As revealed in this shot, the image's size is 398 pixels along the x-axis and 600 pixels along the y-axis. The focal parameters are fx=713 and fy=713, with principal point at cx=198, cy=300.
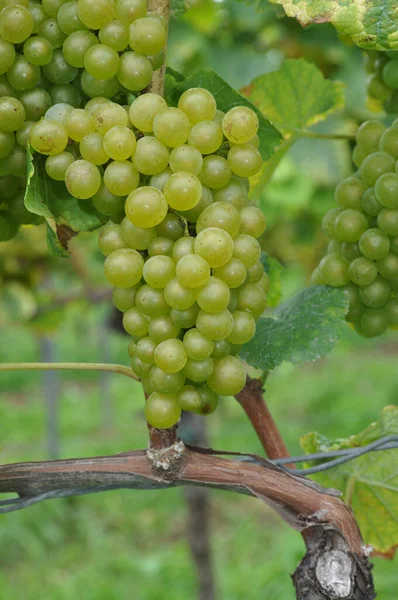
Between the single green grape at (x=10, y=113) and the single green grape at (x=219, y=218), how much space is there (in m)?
0.20

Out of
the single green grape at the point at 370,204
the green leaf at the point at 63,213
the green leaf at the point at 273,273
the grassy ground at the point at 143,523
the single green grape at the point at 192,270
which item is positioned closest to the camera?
the single green grape at the point at 192,270

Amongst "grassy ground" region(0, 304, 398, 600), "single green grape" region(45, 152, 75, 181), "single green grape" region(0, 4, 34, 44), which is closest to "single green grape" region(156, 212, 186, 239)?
"single green grape" region(45, 152, 75, 181)

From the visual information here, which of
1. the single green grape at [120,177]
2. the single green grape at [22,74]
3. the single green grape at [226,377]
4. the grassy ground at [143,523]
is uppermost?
the single green grape at [22,74]

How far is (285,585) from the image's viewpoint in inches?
126

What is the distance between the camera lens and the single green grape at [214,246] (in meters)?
0.58

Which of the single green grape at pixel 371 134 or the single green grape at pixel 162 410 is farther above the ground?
the single green grape at pixel 371 134

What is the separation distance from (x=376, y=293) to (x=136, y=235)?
13.4 inches

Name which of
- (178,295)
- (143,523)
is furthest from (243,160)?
(143,523)

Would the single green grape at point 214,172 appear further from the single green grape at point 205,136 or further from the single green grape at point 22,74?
the single green grape at point 22,74

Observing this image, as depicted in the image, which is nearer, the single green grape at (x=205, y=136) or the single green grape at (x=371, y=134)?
the single green grape at (x=205, y=136)

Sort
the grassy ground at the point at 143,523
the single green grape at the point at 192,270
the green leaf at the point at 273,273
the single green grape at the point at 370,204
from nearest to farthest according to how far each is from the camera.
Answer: the single green grape at the point at 192,270 < the single green grape at the point at 370,204 < the green leaf at the point at 273,273 < the grassy ground at the point at 143,523

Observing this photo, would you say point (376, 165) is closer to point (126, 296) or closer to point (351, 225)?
point (351, 225)

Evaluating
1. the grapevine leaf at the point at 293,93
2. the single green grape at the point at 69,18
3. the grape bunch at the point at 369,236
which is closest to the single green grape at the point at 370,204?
the grape bunch at the point at 369,236

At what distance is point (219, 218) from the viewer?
1.96ft
